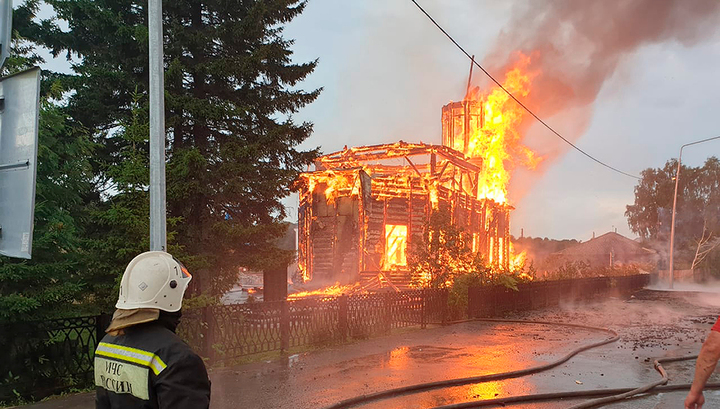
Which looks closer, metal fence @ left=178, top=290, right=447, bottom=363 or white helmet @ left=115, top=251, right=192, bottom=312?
white helmet @ left=115, top=251, right=192, bottom=312

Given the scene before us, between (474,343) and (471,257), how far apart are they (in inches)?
235

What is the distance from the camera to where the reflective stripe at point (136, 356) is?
2.61 metres

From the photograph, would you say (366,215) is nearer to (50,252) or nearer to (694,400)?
(50,252)

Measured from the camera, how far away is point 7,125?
11.9 ft

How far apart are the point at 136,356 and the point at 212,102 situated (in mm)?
12995

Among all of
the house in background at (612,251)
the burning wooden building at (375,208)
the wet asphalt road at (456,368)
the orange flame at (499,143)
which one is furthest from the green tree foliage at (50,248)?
the house in background at (612,251)

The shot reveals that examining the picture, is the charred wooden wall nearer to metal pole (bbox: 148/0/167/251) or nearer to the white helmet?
metal pole (bbox: 148/0/167/251)

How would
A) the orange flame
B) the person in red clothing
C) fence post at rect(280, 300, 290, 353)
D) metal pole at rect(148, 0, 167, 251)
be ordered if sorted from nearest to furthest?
the person in red clothing
metal pole at rect(148, 0, 167, 251)
fence post at rect(280, 300, 290, 353)
the orange flame

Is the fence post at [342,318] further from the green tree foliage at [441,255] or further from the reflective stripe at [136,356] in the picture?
the reflective stripe at [136,356]

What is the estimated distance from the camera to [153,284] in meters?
2.82

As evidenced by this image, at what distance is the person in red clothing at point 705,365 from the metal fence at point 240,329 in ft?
27.6

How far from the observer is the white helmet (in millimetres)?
2797

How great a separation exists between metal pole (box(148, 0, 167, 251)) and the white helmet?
4.83m

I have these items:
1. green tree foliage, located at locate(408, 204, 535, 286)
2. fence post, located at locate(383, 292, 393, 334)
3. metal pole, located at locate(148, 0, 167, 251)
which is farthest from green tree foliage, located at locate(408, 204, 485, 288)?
metal pole, located at locate(148, 0, 167, 251)
